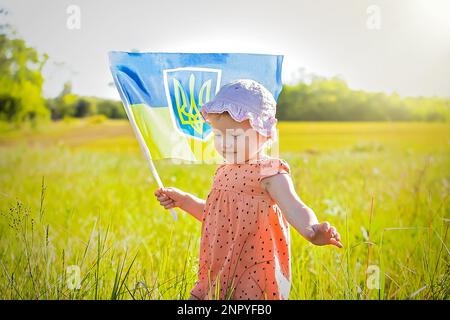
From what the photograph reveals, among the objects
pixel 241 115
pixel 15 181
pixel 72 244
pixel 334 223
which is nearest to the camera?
pixel 241 115

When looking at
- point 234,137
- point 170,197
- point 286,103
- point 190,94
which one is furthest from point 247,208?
point 286,103

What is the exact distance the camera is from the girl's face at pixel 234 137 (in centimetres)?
149

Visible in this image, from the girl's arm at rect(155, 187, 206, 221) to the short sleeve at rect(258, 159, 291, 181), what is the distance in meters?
0.26

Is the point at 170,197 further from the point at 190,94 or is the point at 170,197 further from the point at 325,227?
the point at 325,227

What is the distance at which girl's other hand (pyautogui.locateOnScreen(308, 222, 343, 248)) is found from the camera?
1.27 metres

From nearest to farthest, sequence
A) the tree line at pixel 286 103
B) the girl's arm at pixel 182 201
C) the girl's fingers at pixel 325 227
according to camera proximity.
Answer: the girl's fingers at pixel 325 227 < the girl's arm at pixel 182 201 < the tree line at pixel 286 103

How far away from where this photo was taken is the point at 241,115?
1.46 m

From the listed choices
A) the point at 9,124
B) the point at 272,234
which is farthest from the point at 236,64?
the point at 9,124

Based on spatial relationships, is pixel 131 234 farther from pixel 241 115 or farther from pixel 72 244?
pixel 241 115

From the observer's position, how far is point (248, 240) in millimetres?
1486

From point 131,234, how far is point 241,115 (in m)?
1.60

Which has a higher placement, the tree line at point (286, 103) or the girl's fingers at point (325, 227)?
the tree line at point (286, 103)

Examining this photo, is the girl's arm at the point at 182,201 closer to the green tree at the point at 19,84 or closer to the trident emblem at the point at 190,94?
the trident emblem at the point at 190,94

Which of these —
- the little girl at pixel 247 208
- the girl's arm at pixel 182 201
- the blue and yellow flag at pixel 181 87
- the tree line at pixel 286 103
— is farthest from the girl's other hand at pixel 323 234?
the tree line at pixel 286 103
